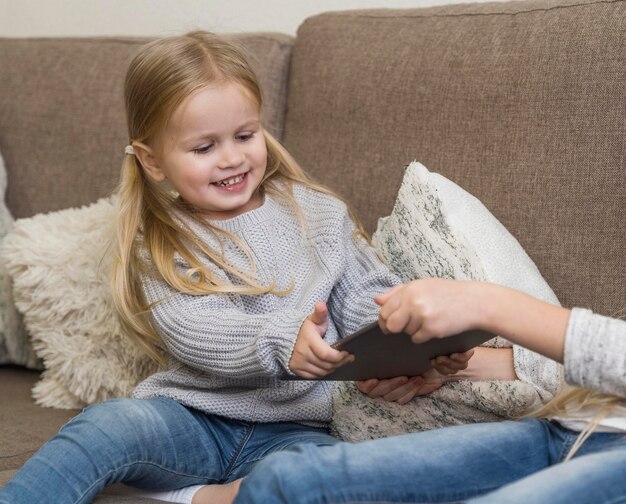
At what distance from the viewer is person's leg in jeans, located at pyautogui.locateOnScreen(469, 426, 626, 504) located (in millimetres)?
944

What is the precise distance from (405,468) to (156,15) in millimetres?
1565

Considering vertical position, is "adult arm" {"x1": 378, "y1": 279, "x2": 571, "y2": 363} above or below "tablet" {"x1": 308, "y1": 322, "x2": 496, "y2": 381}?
above

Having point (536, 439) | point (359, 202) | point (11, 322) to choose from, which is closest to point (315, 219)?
point (359, 202)

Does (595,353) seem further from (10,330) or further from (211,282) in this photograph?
(10,330)

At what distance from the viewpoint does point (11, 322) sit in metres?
1.84

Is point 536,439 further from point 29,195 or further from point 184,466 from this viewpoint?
point 29,195

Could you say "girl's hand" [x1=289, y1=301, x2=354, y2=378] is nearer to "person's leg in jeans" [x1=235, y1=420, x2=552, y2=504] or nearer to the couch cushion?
"person's leg in jeans" [x1=235, y1=420, x2=552, y2=504]

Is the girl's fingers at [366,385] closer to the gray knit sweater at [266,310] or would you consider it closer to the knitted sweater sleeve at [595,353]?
the gray knit sweater at [266,310]

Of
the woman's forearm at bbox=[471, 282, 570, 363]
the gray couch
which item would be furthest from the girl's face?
the woman's forearm at bbox=[471, 282, 570, 363]

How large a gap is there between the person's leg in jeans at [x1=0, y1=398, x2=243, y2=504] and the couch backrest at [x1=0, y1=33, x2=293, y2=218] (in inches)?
26.5

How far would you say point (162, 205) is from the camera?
1527mm

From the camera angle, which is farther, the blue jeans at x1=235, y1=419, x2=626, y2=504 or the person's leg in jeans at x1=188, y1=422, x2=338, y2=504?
the person's leg in jeans at x1=188, y1=422, x2=338, y2=504

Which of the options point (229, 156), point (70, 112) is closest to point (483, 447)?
point (229, 156)

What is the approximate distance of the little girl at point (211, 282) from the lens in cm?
132
